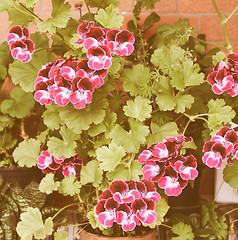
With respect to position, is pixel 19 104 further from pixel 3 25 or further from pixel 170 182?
pixel 170 182

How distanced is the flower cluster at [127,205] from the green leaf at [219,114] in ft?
0.90

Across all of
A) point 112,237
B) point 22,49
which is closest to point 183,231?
point 112,237

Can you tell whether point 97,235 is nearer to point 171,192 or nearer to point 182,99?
point 171,192

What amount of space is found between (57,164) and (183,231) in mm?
493

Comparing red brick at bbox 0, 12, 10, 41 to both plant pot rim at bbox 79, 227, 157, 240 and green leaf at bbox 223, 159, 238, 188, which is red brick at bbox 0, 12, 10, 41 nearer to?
plant pot rim at bbox 79, 227, 157, 240

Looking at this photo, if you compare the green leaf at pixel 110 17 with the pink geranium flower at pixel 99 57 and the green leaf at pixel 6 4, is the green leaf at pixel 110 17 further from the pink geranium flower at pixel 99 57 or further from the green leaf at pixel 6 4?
the green leaf at pixel 6 4

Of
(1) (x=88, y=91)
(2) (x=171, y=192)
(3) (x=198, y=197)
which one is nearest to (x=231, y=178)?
(2) (x=171, y=192)

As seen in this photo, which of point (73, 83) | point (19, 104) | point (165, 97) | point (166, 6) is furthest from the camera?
point (166, 6)

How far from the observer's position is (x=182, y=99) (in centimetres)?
103

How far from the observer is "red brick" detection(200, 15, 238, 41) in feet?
5.13

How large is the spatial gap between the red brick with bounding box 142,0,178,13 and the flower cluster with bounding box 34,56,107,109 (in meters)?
0.72

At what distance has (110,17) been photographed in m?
1.00

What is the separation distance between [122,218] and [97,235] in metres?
0.24

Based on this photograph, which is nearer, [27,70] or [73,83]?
[73,83]
